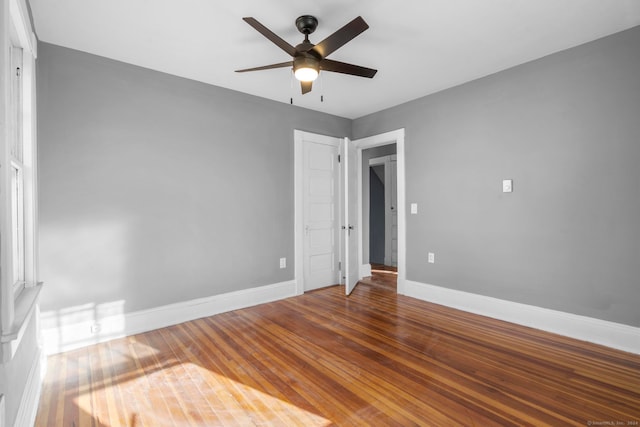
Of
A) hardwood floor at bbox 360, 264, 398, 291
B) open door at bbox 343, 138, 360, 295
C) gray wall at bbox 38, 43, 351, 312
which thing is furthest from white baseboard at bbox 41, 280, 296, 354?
hardwood floor at bbox 360, 264, 398, 291

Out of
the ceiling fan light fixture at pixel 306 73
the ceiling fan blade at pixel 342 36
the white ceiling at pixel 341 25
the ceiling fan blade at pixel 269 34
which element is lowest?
the ceiling fan light fixture at pixel 306 73

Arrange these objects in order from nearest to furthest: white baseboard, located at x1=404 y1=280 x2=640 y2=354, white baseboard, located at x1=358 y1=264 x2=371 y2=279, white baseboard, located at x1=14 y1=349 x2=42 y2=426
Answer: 1. white baseboard, located at x1=14 y1=349 x2=42 y2=426
2. white baseboard, located at x1=404 y1=280 x2=640 y2=354
3. white baseboard, located at x1=358 y1=264 x2=371 y2=279

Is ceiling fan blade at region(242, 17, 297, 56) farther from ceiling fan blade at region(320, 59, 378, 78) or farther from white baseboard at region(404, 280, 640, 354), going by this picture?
white baseboard at region(404, 280, 640, 354)

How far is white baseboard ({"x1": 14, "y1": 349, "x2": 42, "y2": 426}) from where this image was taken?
158 centimetres

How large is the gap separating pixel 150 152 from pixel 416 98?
126 inches

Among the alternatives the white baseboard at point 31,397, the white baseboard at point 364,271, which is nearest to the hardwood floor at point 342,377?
the white baseboard at point 31,397

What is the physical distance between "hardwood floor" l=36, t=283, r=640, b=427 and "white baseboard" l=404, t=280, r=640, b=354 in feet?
0.37

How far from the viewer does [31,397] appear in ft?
5.85

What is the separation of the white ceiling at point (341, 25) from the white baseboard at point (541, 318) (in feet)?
7.91

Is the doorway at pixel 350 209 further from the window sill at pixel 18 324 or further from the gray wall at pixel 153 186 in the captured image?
the window sill at pixel 18 324

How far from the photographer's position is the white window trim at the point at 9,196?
1320mm

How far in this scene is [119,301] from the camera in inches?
115

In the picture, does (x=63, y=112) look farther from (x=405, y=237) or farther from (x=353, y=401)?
(x=405, y=237)

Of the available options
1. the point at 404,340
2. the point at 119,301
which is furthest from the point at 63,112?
the point at 404,340
